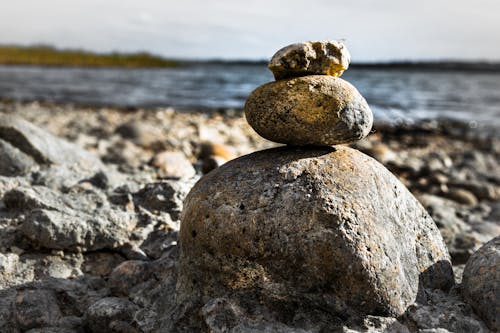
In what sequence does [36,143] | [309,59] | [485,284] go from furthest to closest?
[36,143] → [309,59] → [485,284]

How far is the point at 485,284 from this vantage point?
377 centimetres

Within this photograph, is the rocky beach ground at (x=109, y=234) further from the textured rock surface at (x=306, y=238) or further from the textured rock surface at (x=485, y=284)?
the textured rock surface at (x=306, y=238)

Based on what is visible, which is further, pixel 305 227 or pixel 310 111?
pixel 310 111

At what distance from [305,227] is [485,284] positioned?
1.36m

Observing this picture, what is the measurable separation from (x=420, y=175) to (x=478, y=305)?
275 inches

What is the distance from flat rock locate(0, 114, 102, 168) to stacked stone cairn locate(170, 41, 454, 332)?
323 cm

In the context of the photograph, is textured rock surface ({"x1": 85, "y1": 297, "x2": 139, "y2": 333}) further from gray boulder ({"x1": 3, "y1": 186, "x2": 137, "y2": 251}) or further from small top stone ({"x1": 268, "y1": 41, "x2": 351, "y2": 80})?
small top stone ({"x1": 268, "y1": 41, "x2": 351, "y2": 80})

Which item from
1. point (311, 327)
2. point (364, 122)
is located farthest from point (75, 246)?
point (364, 122)

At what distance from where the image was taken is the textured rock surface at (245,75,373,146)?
3.98 meters

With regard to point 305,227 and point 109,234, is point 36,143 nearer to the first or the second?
point 109,234

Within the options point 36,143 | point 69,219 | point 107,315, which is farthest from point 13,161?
point 107,315

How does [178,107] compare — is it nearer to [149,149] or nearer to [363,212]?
[149,149]

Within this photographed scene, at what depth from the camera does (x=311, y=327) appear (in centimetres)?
357

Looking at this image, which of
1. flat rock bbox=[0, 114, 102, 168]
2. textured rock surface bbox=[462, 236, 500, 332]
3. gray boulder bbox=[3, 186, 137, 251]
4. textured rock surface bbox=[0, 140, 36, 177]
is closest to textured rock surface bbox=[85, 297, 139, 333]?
gray boulder bbox=[3, 186, 137, 251]
